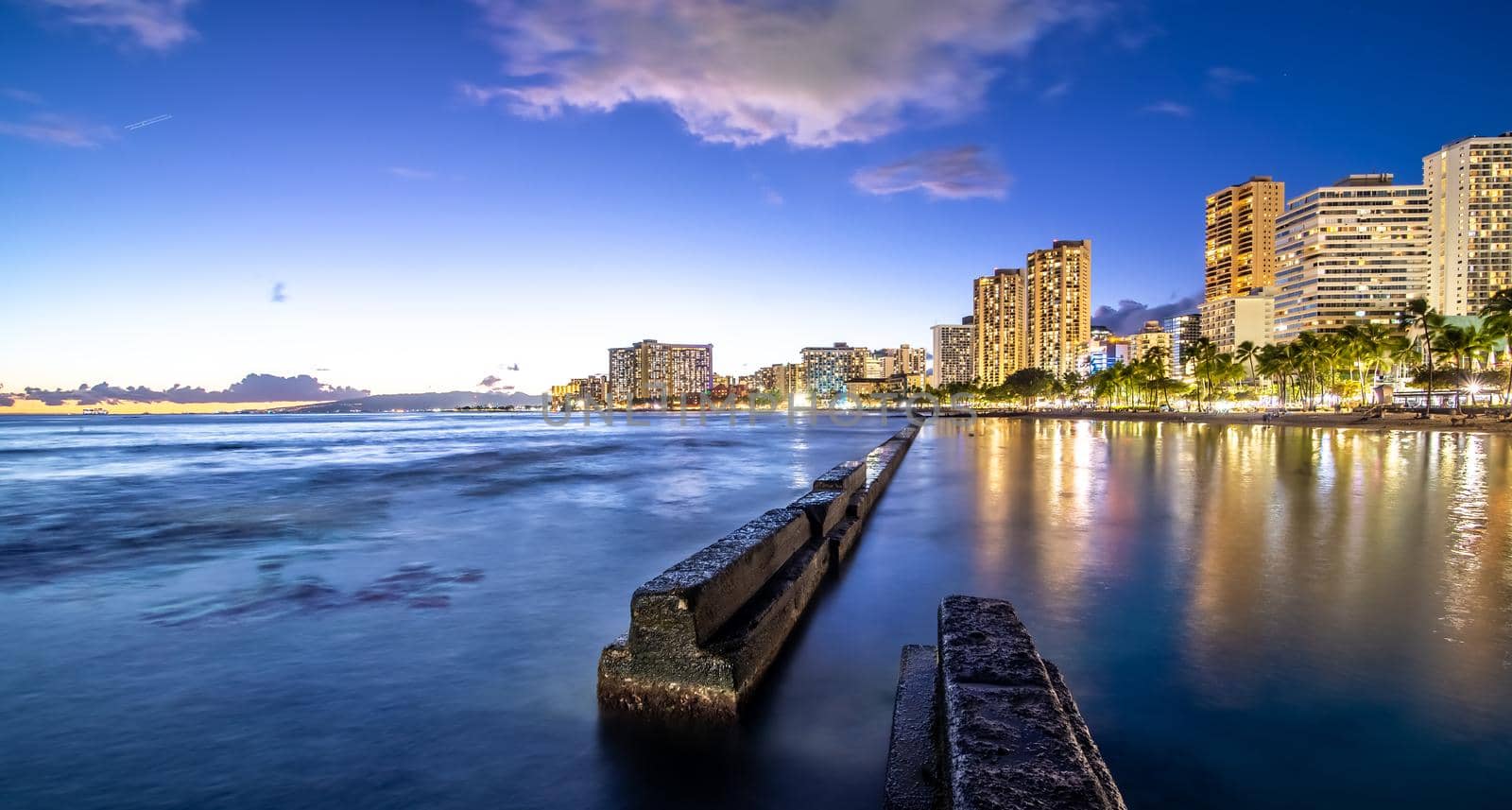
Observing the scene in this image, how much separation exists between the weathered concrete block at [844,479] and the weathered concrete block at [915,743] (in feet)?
20.0

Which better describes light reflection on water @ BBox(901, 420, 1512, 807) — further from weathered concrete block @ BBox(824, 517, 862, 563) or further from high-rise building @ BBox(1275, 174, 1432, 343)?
high-rise building @ BBox(1275, 174, 1432, 343)

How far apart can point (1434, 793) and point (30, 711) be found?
8.90 m

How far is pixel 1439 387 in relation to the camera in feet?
309

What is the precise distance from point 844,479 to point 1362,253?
669ft

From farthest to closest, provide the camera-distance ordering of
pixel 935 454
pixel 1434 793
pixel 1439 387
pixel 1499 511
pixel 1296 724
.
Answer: pixel 1439 387, pixel 935 454, pixel 1499 511, pixel 1296 724, pixel 1434 793

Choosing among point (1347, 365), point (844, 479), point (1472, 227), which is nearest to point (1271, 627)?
point (844, 479)

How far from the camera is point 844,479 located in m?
11.3

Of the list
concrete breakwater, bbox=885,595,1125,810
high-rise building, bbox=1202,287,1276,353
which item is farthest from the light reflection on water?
high-rise building, bbox=1202,287,1276,353

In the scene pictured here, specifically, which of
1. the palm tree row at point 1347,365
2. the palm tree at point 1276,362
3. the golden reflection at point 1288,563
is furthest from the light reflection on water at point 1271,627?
the palm tree at point 1276,362

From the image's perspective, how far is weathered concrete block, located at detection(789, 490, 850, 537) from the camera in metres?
8.86

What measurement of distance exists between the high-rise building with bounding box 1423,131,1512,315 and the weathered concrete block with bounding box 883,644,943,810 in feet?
691

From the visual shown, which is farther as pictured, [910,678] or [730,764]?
[910,678]

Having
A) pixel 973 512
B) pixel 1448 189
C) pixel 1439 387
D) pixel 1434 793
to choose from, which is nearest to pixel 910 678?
pixel 1434 793

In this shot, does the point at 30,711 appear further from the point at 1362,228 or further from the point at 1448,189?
the point at 1448,189
